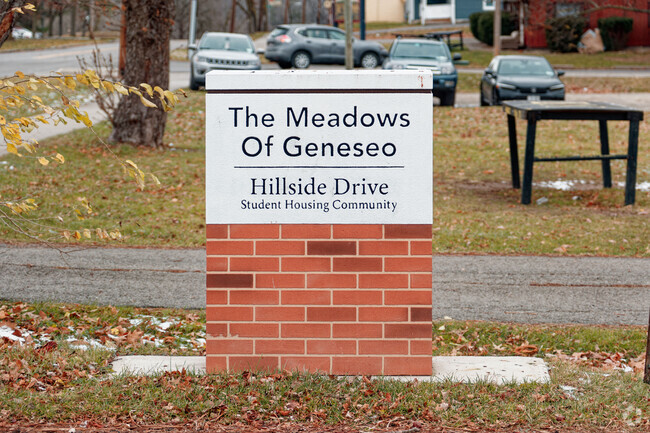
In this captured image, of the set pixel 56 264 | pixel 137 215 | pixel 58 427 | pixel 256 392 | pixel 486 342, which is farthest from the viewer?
pixel 137 215

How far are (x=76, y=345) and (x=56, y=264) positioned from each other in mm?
2903

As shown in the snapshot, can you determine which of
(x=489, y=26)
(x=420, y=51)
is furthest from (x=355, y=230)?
(x=489, y=26)

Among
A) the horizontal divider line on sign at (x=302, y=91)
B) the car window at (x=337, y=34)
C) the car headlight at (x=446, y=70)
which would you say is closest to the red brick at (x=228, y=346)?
the horizontal divider line on sign at (x=302, y=91)

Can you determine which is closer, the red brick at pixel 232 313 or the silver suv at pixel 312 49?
the red brick at pixel 232 313

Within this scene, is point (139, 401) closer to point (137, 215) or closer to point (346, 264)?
point (346, 264)

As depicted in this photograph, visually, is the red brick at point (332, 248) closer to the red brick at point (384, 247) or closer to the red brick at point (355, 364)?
the red brick at point (384, 247)

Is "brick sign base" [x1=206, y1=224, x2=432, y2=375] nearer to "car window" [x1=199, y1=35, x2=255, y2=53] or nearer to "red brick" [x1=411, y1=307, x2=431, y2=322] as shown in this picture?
"red brick" [x1=411, y1=307, x2=431, y2=322]

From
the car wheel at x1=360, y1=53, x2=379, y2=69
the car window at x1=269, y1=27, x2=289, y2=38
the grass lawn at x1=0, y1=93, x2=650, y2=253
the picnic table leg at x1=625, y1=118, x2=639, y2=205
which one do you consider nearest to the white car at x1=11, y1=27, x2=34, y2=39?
the car window at x1=269, y1=27, x2=289, y2=38

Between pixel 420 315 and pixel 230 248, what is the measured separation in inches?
44.1

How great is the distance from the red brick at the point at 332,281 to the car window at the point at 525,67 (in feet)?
61.4

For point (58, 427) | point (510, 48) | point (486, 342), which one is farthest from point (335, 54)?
point (58, 427)

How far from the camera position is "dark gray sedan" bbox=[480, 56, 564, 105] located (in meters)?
21.8

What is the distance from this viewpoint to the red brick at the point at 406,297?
16.0ft

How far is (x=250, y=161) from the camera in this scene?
16.0 ft
